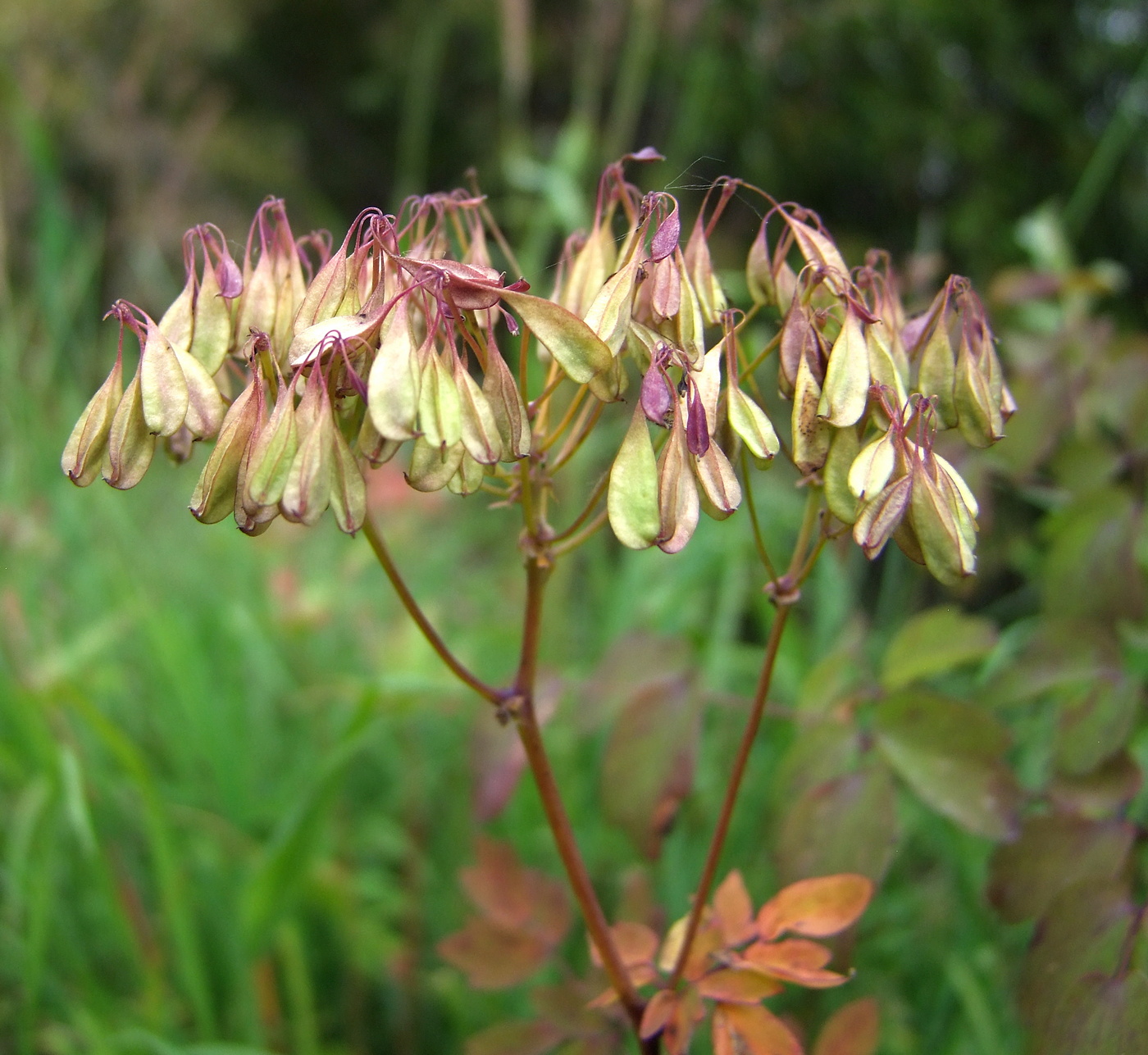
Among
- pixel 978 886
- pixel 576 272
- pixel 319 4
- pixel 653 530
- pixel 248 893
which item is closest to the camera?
pixel 653 530

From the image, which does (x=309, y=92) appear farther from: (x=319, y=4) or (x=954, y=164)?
(x=954, y=164)

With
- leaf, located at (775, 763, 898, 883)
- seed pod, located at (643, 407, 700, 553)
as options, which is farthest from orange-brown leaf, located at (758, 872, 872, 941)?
seed pod, located at (643, 407, 700, 553)

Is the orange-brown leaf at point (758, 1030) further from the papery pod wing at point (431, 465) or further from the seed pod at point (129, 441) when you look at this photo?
the seed pod at point (129, 441)

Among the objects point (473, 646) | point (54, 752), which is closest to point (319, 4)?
point (473, 646)

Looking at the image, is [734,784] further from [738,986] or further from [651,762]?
[651,762]

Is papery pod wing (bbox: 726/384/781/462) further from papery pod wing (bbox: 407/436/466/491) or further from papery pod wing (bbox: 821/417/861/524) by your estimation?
papery pod wing (bbox: 407/436/466/491)

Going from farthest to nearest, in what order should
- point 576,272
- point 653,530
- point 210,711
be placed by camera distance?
point 210,711 → point 576,272 → point 653,530

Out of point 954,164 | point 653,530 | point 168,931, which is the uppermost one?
point 954,164
